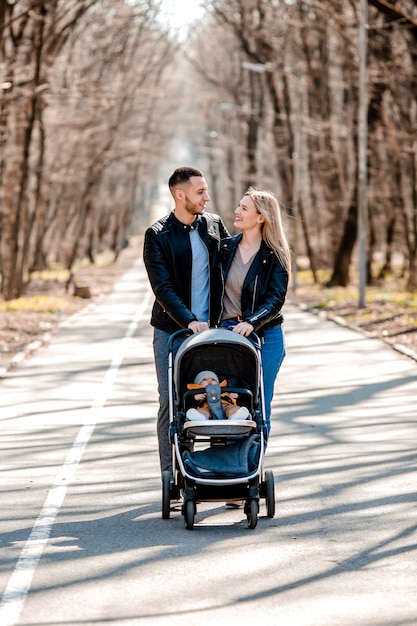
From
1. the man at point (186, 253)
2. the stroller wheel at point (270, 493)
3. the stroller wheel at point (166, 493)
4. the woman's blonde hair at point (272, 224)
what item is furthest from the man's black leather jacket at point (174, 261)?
the stroller wheel at point (270, 493)

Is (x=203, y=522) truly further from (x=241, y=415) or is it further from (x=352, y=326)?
(x=352, y=326)

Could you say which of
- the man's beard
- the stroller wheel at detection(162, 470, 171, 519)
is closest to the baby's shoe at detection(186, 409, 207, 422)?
the stroller wheel at detection(162, 470, 171, 519)

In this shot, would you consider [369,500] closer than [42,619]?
No

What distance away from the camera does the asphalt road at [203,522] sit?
543cm

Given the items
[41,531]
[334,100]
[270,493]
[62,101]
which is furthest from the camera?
[334,100]

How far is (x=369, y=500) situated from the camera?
25.9ft

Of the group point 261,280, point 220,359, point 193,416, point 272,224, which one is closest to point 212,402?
point 193,416

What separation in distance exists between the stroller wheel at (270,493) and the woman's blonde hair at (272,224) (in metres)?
1.29

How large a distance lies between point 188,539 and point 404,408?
6.04 m

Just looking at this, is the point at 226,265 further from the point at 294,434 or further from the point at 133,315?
the point at 133,315

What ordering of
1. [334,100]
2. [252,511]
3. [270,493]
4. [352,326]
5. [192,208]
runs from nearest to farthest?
[252,511] → [270,493] → [192,208] → [352,326] → [334,100]

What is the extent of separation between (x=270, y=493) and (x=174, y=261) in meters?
1.53

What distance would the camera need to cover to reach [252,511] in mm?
6918

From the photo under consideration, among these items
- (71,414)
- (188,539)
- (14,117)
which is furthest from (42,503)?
(14,117)
